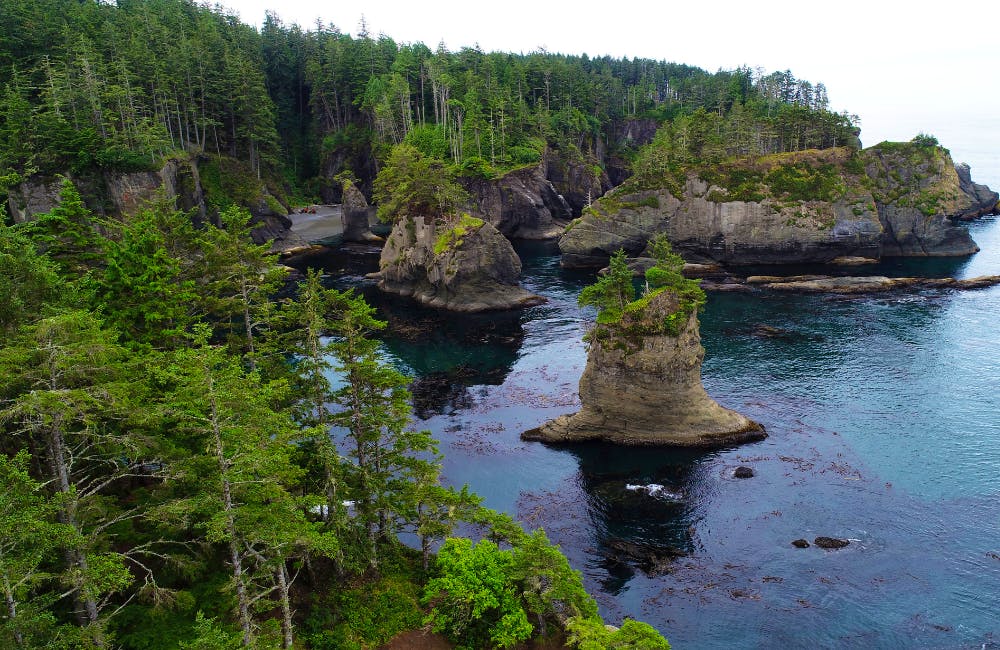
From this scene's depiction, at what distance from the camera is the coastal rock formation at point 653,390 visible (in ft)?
158

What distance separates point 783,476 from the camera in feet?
146

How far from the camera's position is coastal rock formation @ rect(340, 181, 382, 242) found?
119125mm

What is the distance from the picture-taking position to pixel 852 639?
101 ft

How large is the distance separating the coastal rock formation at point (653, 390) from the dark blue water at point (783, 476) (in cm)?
152

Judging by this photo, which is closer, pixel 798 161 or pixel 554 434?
pixel 554 434

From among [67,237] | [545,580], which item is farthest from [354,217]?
[545,580]

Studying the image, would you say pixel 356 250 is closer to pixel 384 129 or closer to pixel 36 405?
pixel 384 129

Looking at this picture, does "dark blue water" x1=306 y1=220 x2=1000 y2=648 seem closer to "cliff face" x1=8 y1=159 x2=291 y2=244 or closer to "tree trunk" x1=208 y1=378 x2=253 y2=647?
"tree trunk" x1=208 y1=378 x2=253 y2=647

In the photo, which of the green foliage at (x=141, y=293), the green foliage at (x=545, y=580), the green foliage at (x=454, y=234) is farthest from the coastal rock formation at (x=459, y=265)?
the green foliage at (x=545, y=580)

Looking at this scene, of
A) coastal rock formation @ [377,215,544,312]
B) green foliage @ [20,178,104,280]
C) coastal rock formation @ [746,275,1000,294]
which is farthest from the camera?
coastal rock formation @ [746,275,1000,294]

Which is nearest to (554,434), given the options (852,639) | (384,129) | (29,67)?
(852,639)

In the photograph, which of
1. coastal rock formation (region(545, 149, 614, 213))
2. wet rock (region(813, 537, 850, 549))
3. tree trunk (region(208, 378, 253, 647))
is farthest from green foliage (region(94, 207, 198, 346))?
coastal rock formation (region(545, 149, 614, 213))

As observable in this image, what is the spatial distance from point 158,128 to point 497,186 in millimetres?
60429

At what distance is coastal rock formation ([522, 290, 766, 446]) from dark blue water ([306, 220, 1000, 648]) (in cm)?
152
